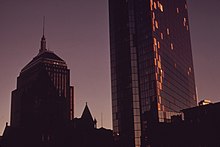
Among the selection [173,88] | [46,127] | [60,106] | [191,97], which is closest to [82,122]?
[60,106]

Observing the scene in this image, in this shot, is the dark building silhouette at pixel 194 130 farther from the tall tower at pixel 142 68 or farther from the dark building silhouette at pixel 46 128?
the dark building silhouette at pixel 46 128

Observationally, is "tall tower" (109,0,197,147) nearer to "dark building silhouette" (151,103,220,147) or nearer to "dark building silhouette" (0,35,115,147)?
"dark building silhouette" (0,35,115,147)

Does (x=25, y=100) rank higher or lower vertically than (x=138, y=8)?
lower

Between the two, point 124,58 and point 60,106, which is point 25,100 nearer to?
point 60,106

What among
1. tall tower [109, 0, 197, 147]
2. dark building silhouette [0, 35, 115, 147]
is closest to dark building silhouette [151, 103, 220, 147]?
tall tower [109, 0, 197, 147]

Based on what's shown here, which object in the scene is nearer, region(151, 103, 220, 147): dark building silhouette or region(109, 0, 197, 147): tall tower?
region(151, 103, 220, 147): dark building silhouette

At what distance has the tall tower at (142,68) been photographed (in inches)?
5443

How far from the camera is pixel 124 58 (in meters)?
151

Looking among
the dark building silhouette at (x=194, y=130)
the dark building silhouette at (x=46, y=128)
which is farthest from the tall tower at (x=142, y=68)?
the dark building silhouette at (x=194, y=130)

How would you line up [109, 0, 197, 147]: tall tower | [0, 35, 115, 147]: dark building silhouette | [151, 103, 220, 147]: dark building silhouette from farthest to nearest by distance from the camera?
[109, 0, 197, 147]: tall tower
[0, 35, 115, 147]: dark building silhouette
[151, 103, 220, 147]: dark building silhouette

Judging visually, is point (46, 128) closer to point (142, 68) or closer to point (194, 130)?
point (142, 68)

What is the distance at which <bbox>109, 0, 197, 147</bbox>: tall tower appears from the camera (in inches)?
5443

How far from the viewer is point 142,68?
14588 centimetres

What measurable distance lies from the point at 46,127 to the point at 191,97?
8660 cm
